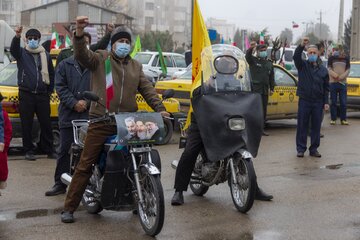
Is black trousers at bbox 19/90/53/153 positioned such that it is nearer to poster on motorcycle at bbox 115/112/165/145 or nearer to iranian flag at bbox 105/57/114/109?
iranian flag at bbox 105/57/114/109

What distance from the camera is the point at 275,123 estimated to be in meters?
16.8

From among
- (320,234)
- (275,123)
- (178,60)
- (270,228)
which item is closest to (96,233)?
(270,228)

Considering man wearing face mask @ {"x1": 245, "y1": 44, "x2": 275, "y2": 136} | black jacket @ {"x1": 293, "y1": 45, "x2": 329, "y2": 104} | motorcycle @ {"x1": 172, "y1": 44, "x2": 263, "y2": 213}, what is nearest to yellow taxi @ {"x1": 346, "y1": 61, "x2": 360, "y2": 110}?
man wearing face mask @ {"x1": 245, "y1": 44, "x2": 275, "y2": 136}

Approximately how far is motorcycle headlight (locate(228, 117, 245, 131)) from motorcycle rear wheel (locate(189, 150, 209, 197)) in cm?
72

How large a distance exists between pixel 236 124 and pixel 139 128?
49.1 inches

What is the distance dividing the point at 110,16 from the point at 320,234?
5787cm

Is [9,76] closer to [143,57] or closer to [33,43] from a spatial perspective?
[33,43]

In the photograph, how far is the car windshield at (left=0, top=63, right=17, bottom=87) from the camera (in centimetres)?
1122

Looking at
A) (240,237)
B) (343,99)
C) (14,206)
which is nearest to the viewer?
(240,237)

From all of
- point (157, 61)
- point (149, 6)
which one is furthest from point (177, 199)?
point (149, 6)

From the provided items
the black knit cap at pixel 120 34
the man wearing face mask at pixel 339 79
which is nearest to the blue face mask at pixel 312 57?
the black knit cap at pixel 120 34

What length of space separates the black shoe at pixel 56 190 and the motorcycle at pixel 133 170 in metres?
1.43

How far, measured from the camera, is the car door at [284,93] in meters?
15.1

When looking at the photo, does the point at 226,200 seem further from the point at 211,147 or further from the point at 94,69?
the point at 94,69
